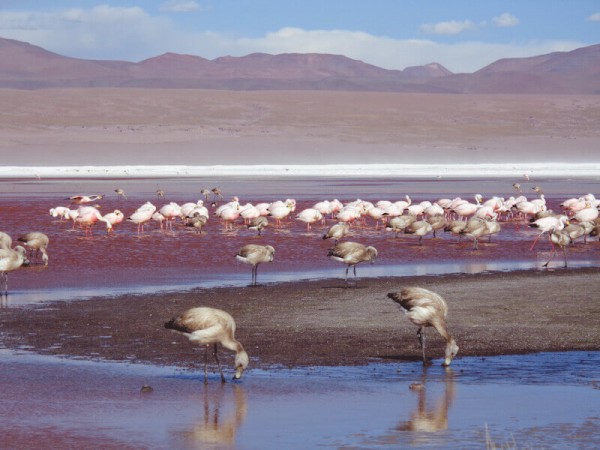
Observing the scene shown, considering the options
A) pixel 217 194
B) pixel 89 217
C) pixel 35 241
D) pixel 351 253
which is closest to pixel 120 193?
pixel 217 194

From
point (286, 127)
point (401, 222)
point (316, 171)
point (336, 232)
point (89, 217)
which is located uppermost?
point (286, 127)

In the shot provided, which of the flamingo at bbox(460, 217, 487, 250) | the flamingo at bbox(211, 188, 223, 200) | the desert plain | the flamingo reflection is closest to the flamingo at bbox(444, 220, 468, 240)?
the flamingo at bbox(460, 217, 487, 250)

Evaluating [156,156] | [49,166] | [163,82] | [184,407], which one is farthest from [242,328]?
[163,82]

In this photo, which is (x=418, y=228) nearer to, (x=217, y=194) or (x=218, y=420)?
(x=218, y=420)

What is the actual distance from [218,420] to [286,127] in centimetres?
9644

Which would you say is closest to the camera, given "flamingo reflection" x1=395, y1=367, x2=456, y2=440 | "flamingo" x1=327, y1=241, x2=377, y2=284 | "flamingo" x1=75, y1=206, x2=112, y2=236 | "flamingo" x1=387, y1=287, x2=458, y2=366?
"flamingo reflection" x1=395, y1=367, x2=456, y2=440

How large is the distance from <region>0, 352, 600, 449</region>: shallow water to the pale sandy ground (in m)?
67.0

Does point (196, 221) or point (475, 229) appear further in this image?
point (196, 221)

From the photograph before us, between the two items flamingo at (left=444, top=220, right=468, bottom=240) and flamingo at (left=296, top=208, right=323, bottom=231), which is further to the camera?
flamingo at (left=296, top=208, right=323, bottom=231)

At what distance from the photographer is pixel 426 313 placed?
1191 cm

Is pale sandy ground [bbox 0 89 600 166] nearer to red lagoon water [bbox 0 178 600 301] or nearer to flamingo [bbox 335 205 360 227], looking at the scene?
red lagoon water [bbox 0 178 600 301]

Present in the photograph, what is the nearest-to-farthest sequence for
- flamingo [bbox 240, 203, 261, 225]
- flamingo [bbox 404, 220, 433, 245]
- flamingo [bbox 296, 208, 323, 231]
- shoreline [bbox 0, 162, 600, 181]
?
flamingo [bbox 404, 220, 433, 245], flamingo [bbox 296, 208, 323, 231], flamingo [bbox 240, 203, 261, 225], shoreline [bbox 0, 162, 600, 181]

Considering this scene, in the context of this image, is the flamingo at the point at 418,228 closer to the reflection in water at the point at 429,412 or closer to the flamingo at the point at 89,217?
the flamingo at the point at 89,217

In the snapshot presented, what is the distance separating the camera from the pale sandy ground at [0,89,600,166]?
8431 cm
